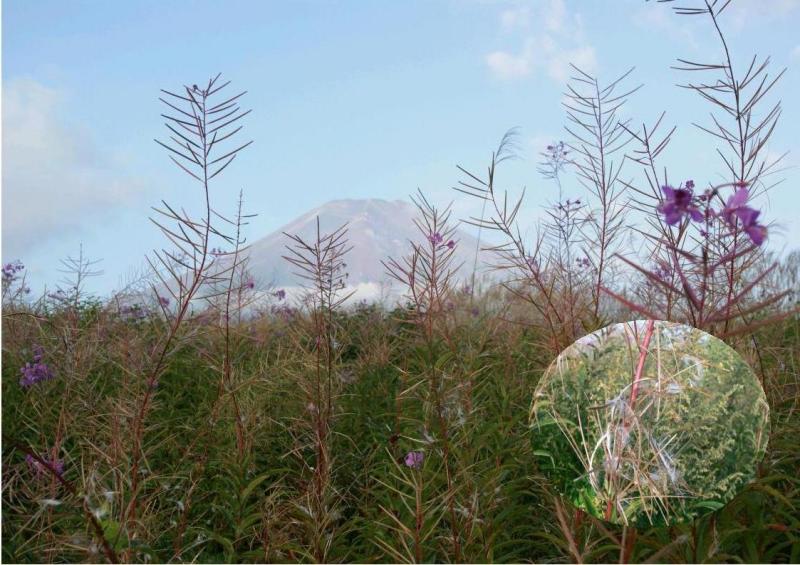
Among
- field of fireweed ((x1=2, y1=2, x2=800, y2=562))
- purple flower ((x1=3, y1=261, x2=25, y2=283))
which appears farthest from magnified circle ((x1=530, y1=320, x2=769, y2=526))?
purple flower ((x1=3, y1=261, x2=25, y2=283))

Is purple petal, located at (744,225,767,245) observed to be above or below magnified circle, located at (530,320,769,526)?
above

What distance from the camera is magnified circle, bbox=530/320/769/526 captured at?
1.48 m

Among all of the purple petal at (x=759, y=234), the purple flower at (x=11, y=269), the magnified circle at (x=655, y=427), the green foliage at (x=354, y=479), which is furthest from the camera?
the purple flower at (x=11, y=269)

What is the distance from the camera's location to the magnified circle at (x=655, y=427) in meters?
1.48

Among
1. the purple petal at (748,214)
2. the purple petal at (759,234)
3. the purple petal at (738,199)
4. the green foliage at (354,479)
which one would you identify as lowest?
the green foliage at (354,479)

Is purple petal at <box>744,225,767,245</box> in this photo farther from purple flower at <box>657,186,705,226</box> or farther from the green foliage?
the green foliage

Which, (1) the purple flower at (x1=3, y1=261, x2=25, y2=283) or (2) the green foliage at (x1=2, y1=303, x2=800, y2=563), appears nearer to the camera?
(2) the green foliage at (x1=2, y1=303, x2=800, y2=563)

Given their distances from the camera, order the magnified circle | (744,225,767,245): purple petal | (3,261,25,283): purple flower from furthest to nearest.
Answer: (3,261,25,283): purple flower → the magnified circle → (744,225,767,245): purple petal

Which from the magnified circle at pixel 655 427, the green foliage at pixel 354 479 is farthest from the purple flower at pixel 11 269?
the magnified circle at pixel 655 427

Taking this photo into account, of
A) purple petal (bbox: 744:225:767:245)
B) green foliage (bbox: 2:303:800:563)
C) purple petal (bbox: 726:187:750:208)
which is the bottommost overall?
green foliage (bbox: 2:303:800:563)

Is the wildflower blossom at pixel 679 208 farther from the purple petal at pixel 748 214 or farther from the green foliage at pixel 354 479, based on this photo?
the green foliage at pixel 354 479

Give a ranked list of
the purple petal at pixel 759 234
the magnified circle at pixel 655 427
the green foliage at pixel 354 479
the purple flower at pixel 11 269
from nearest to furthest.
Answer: the purple petal at pixel 759 234 < the magnified circle at pixel 655 427 < the green foliage at pixel 354 479 < the purple flower at pixel 11 269

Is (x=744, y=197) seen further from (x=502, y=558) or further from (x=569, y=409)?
(x=502, y=558)

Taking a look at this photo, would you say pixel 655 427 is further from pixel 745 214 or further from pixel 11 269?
pixel 11 269
